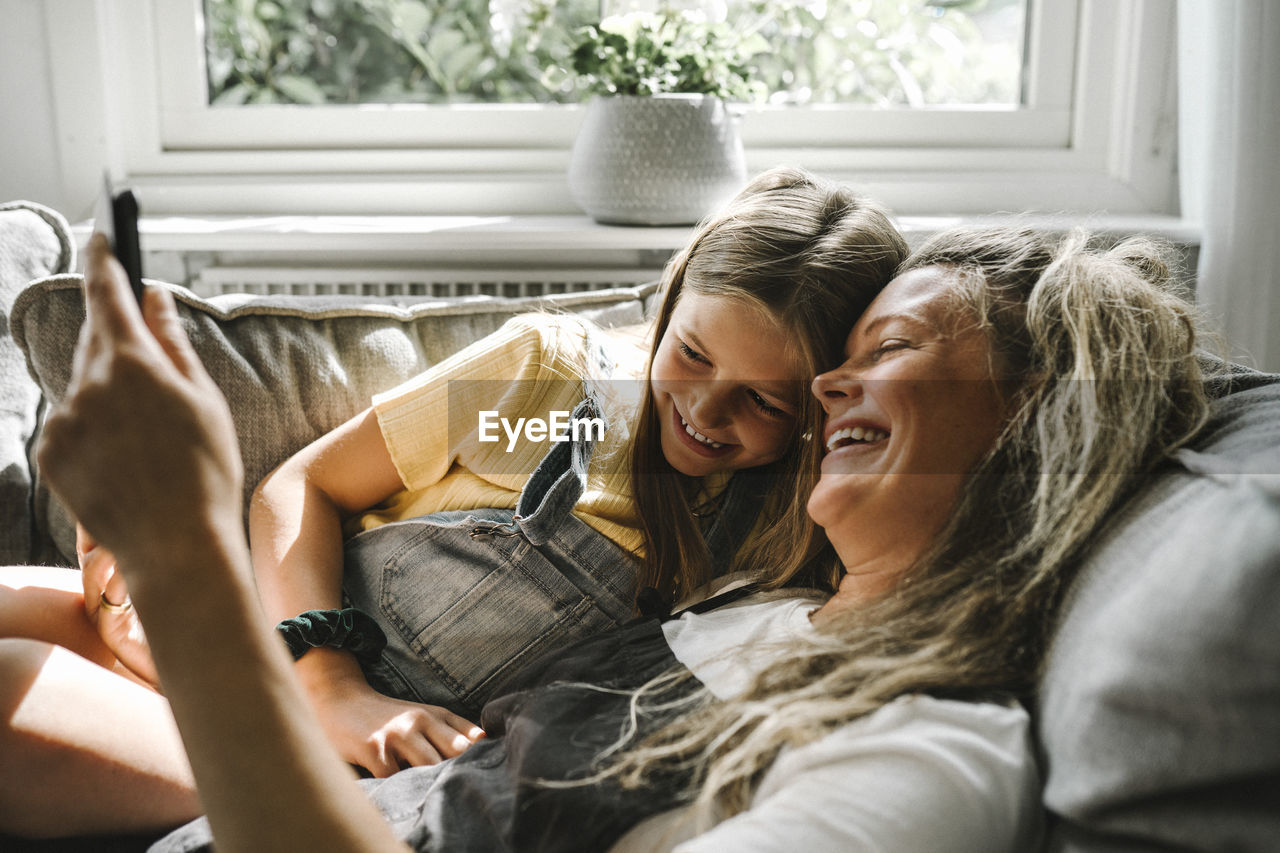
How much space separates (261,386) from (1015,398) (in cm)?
85

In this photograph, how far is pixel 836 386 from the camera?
3.01 feet

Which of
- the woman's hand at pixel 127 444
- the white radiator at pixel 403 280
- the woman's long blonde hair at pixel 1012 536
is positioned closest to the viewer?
the woman's hand at pixel 127 444

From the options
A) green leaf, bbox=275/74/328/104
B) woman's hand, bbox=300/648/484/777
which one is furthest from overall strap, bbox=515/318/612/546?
green leaf, bbox=275/74/328/104

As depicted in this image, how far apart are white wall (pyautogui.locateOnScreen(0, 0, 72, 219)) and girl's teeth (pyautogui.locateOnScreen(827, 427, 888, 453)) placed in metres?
1.51

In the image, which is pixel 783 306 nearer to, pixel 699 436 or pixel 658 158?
pixel 699 436

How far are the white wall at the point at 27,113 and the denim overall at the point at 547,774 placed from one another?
1.41 m

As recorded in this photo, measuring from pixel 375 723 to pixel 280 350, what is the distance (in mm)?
497

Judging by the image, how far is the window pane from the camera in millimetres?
1836

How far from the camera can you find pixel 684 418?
1080 mm

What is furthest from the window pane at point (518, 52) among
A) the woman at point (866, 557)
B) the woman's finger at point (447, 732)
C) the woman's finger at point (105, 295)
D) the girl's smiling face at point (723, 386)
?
the woman's finger at point (105, 295)

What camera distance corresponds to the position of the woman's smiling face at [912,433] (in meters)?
0.83

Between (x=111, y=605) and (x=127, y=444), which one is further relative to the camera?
(x=111, y=605)

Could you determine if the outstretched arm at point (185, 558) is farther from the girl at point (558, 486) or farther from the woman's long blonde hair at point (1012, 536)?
the girl at point (558, 486)

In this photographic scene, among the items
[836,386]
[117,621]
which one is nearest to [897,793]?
[836,386]
